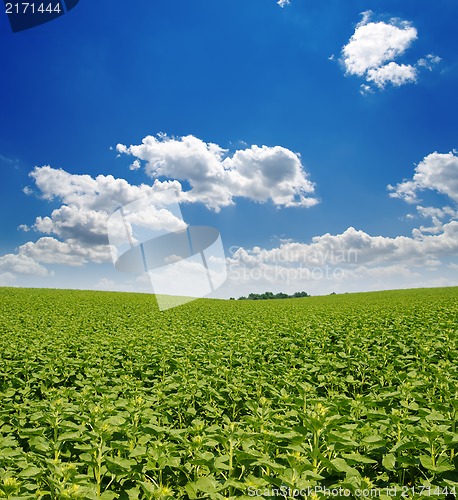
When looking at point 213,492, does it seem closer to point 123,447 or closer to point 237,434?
point 237,434

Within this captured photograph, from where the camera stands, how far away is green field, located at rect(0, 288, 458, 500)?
12.7 feet

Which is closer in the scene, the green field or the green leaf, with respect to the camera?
the green field

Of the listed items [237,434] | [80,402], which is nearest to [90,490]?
[237,434]

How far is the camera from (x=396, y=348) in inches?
457

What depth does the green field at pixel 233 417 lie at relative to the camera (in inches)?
153

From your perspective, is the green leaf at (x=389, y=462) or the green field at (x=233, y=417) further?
the green leaf at (x=389, y=462)

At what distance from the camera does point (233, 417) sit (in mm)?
7281

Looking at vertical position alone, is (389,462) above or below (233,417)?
above

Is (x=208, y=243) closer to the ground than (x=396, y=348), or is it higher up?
higher up

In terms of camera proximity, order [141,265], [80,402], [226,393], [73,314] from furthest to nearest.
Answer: [73,314] < [141,265] < [226,393] < [80,402]

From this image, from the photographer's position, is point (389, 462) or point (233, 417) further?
point (233, 417)

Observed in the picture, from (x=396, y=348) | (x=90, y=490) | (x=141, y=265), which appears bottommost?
(x=396, y=348)

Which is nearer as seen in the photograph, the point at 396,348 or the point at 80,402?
the point at 80,402

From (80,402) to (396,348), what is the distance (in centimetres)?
889
